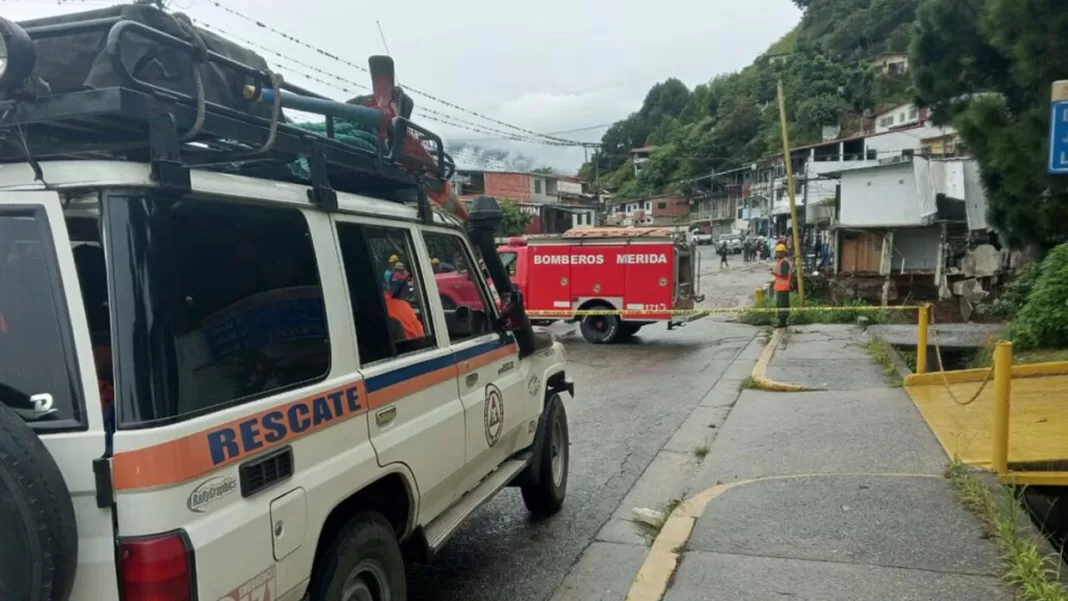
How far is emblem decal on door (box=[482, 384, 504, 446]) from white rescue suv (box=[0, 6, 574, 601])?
77 cm

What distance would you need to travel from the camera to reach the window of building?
7.11 ft

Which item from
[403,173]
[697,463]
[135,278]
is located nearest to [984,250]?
[697,463]

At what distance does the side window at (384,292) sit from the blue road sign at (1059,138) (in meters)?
3.85

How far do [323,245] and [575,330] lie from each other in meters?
15.6

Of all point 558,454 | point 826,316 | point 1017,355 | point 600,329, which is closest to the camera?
point 558,454

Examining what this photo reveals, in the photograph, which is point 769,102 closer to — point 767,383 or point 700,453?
point 767,383

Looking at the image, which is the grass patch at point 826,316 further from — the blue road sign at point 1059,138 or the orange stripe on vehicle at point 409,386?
the orange stripe on vehicle at point 409,386

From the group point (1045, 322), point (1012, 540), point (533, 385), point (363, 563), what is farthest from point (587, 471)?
point (1045, 322)

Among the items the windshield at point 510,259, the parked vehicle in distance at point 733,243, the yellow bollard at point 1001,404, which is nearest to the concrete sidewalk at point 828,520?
the yellow bollard at point 1001,404

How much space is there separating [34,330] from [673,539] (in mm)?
3624

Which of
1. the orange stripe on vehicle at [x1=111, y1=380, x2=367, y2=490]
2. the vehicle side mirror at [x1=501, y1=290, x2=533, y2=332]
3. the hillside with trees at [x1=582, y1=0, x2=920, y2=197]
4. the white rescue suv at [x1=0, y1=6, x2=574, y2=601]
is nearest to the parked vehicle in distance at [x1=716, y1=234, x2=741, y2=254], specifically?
the hillside with trees at [x1=582, y1=0, x2=920, y2=197]

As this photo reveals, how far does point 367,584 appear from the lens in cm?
309

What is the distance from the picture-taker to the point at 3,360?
2191mm

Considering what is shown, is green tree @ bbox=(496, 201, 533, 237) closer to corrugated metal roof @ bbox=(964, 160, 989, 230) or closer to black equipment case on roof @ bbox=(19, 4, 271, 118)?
corrugated metal roof @ bbox=(964, 160, 989, 230)
